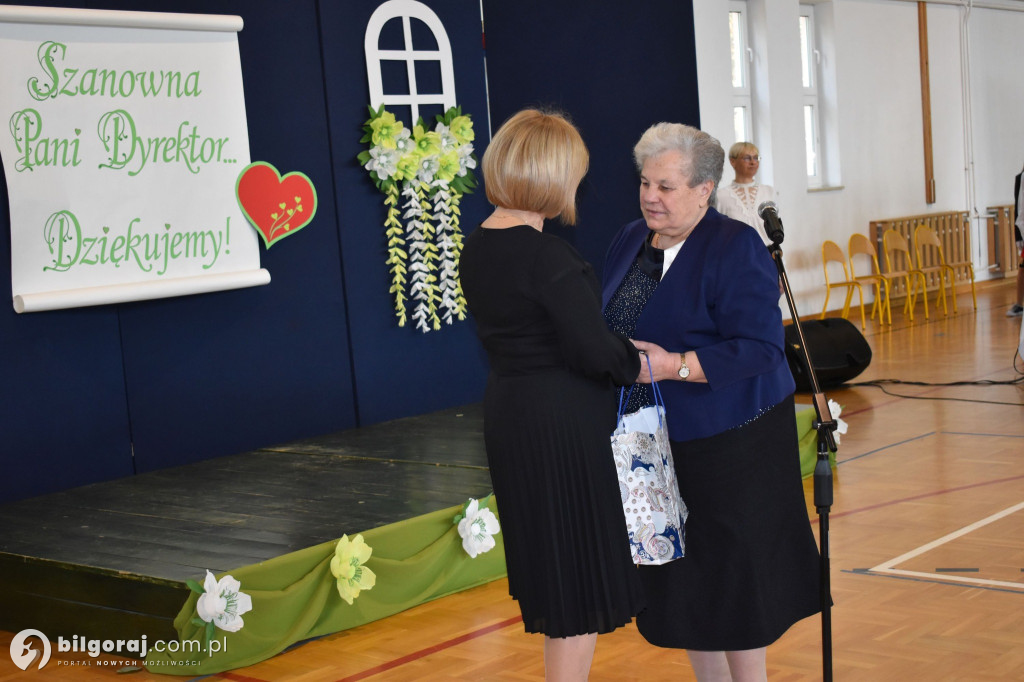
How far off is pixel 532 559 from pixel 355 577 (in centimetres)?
150

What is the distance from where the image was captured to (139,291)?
5.03 meters

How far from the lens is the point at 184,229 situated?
17.2ft

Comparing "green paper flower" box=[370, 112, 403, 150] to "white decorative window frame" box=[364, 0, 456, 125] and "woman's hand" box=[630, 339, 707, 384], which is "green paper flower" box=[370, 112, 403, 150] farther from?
"woman's hand" box=[630, 339, 707, 384]

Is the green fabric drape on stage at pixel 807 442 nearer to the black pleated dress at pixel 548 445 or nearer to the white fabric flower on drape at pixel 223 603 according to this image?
the white fabric flower on drape at pixel 223 603

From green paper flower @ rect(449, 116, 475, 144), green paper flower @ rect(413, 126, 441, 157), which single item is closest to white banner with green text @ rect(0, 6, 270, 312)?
green paper flower @ rect(413, 126, 441, 157)

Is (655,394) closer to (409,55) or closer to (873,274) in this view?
(409,55)

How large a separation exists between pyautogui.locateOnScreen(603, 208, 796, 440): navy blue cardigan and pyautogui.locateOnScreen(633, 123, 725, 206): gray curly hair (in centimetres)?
10

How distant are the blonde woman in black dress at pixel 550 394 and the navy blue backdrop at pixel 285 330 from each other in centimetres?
318

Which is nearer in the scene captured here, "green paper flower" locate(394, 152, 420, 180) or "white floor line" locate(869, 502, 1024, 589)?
"white floor line" locate(869, 502, 1024, 589)

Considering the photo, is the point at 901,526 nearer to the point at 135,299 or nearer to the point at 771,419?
the point at 771,419

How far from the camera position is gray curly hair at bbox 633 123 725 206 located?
2289 millimetres

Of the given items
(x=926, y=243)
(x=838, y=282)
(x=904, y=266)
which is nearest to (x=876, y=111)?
(x=926, y=243)

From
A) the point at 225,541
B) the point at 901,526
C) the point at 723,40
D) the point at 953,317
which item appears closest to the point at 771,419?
the point at 225,541

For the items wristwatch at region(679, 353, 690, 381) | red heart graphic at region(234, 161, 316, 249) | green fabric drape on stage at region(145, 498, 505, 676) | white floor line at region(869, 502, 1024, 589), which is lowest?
white floor line at region(869, 502, 1024, 589)
